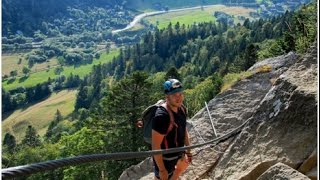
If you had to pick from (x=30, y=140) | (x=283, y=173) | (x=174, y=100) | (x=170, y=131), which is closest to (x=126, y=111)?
(x=170, y=131)

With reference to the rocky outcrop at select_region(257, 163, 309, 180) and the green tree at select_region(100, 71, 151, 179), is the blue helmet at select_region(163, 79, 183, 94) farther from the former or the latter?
the green tree at select_region(100, 71, 151, 179)

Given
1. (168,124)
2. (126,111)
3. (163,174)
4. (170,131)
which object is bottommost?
(126,111)

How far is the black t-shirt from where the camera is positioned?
5945 millimetres

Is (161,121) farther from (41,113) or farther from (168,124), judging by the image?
(41,113)

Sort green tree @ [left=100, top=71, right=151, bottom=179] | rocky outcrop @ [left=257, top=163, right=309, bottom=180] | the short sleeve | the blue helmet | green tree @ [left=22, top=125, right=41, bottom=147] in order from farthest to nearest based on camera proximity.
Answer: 1. green tree @ [left=22, top=125, right=41, bottom=147]
2. green tree @ [left=100, top=71, right=151, bottom=179]
3. the blue helmet
4. the short sleeve
5. rocky outcrop @ [left=257, top=163, right=309, bottom=180]

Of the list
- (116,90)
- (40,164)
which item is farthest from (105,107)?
(40,164)

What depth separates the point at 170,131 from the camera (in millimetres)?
6164

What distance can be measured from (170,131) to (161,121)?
0.95ft

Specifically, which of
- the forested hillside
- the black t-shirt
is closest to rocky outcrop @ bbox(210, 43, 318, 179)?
the black t-shirt

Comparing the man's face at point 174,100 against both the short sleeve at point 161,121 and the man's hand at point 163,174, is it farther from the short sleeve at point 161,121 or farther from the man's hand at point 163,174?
the man's hand at point 163,174

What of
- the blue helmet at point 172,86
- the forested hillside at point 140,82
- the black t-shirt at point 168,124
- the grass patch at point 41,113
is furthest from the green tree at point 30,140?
the blue helmet at point 172,86

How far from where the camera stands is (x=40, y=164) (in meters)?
2.56

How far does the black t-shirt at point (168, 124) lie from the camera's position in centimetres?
595

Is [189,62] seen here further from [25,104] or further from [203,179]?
[203,179]
